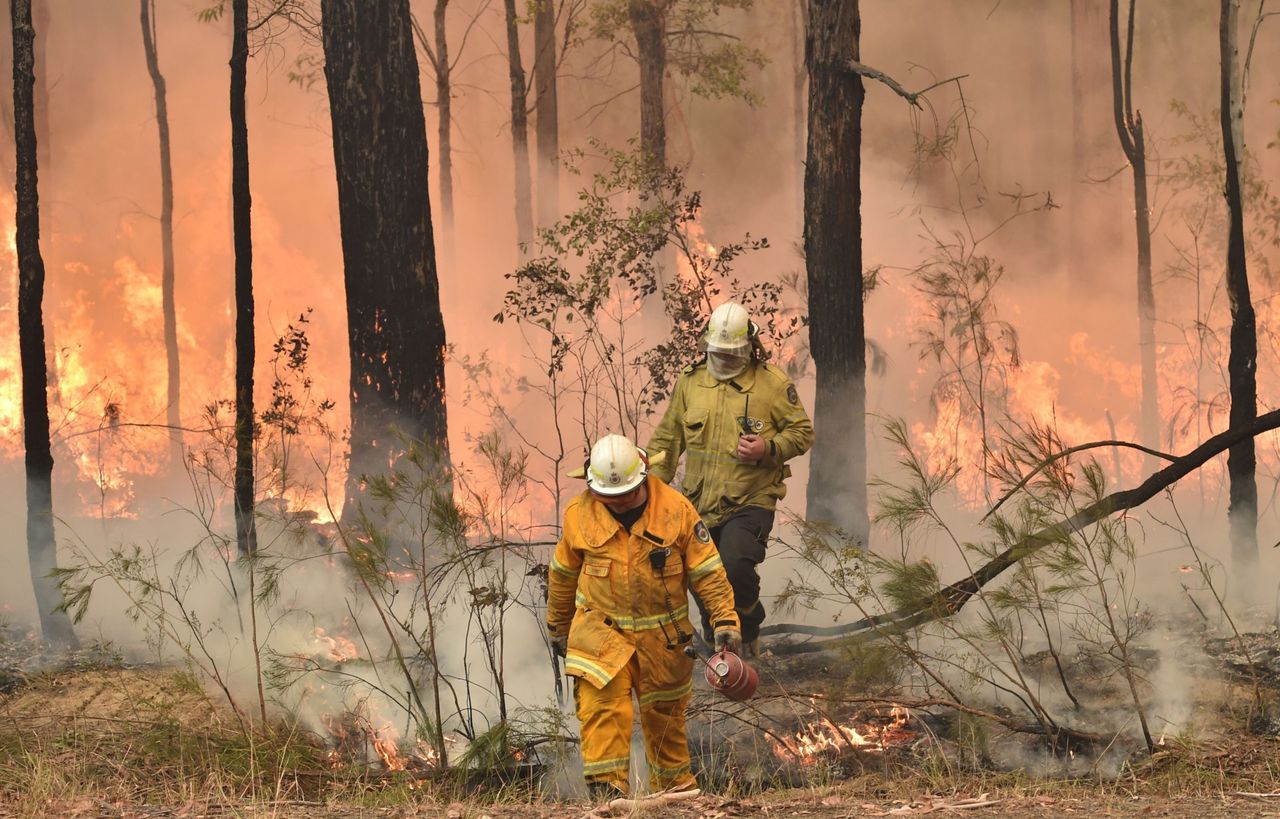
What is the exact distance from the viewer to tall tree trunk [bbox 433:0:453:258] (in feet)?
55.4

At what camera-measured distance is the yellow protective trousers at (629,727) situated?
5477mm

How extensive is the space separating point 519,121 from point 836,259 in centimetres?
719

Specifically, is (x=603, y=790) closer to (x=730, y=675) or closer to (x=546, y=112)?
(x=730, y=675)

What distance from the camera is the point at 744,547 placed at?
6773 mm

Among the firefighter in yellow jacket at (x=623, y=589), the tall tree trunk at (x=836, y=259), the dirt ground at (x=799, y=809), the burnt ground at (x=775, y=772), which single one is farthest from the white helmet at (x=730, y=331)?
Result: the tall tree trunk at (x=836, y=259)

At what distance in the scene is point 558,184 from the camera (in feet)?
55.6

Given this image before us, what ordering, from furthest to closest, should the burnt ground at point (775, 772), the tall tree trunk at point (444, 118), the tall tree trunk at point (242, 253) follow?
the tall tree trunk at point (444, 118), the tall tree trunk at point (242, 253), the burnt ground at point (775, 772)

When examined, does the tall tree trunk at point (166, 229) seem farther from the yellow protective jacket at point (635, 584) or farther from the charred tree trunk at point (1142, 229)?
the yellow protective jacket at point (635, 584)

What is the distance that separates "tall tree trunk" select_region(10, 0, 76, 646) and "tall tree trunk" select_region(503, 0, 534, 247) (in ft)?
23.5

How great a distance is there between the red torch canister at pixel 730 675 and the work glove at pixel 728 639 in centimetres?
4

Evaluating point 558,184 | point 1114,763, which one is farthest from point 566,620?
point 558,184

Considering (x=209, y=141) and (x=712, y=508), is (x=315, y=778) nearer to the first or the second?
(x=712, y=508)

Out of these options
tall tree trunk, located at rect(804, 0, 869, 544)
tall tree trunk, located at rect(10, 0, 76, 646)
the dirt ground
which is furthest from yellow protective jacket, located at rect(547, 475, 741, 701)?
tall tree trunk, located at rect(10, 0, 76, 646)

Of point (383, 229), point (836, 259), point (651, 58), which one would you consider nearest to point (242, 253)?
point (383, 229)
